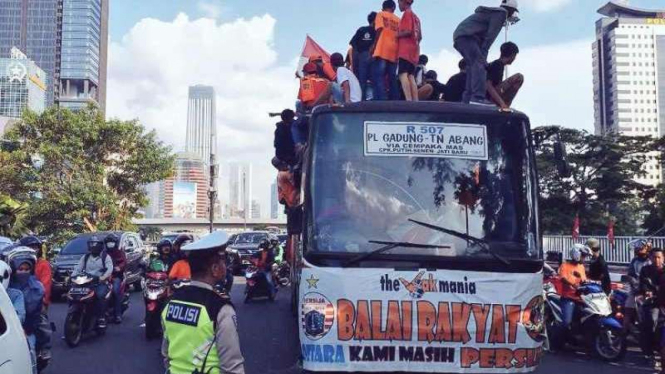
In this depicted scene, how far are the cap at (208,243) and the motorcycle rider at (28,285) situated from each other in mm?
4632

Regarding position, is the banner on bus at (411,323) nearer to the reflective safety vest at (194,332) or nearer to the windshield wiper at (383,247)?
the windshield wiper at (383,247)

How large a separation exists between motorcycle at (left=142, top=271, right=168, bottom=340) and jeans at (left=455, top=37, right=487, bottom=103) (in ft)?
19.7

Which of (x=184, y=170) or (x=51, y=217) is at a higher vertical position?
(x=184, y=170)

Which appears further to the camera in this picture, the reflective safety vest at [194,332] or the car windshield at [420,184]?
the car windshield at [420,184]

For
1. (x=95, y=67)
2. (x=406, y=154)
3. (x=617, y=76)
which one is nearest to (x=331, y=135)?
(x=406, y=154)

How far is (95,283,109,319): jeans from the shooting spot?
10.3 metres

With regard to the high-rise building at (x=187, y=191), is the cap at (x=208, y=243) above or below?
below

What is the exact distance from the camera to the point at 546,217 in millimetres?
38000

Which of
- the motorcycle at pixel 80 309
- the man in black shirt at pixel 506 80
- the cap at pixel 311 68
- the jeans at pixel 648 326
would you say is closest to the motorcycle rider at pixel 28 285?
the motorcycle at pixel 80 309

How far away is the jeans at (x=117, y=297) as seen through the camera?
11.6m

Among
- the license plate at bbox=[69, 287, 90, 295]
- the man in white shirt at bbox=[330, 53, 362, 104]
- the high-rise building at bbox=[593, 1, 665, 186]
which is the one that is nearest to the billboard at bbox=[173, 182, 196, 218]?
the high-rise building at bbox=[593, 1, 665, 186]

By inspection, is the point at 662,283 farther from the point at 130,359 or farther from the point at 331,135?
the point at 130,359

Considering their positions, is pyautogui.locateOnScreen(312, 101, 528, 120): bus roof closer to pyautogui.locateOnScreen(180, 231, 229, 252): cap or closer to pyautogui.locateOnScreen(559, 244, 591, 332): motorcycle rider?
pyautogui.locateOnScreen(180, 231, 229, 252): cap

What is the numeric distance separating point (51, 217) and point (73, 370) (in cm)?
2131
